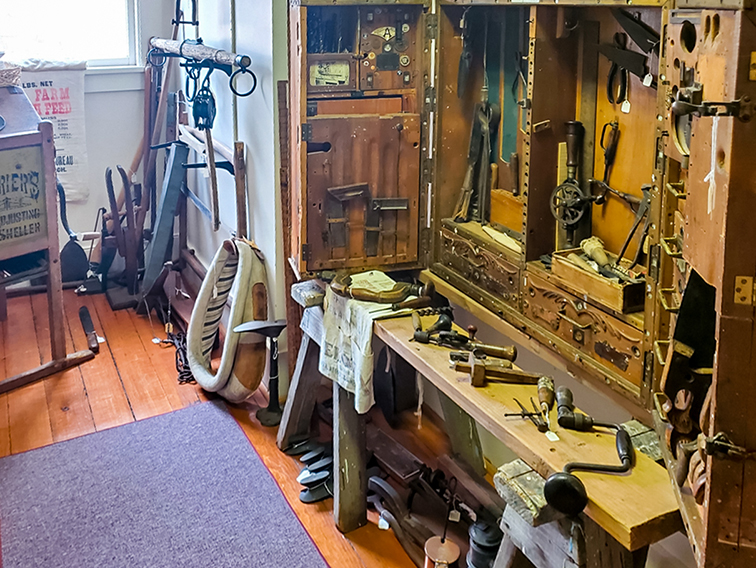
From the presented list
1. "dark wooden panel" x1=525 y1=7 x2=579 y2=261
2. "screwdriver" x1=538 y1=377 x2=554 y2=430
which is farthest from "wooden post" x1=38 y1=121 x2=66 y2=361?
"screwdriver" x1=538 y1=377 x2=554 y2=430

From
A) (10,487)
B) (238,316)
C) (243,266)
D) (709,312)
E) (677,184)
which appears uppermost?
(677,184)

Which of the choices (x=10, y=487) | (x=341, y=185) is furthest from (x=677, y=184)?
(x=10, y=487)

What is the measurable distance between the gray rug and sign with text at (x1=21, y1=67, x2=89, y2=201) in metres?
2.26

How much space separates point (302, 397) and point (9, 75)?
2.31 m

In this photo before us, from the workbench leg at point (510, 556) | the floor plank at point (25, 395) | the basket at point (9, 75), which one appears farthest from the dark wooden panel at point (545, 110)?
the basket at point (9, 75)

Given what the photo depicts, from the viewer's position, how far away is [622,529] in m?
1.52

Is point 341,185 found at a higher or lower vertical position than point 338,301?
higher

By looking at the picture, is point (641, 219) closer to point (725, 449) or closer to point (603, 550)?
point (603, 550)

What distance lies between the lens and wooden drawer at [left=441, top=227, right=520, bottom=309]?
2.58 meters

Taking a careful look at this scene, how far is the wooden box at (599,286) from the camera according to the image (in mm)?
2039

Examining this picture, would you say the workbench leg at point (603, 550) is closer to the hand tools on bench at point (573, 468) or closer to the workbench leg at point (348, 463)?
the hand tools on bench at point (573, 468)

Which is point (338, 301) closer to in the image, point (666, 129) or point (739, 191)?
point (666, 129)

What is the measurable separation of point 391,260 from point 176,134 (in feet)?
8.57

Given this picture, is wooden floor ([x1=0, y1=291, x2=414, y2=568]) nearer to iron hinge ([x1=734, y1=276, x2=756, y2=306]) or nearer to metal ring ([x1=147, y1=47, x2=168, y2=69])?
metal ring ([x1=147, y1=47, x2=168, y2=69])
